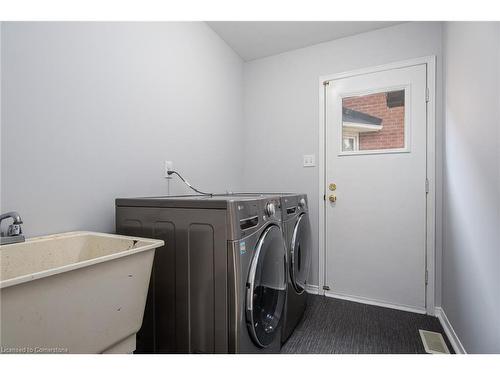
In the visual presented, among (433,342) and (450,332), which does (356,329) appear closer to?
(433,342)

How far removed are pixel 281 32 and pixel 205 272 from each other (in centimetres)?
213

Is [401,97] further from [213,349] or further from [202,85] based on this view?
[213,349]

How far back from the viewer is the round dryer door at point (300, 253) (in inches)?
66.6

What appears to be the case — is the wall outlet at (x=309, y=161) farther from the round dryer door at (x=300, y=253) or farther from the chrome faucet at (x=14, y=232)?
the chrome faucet at (x=14, y=232)

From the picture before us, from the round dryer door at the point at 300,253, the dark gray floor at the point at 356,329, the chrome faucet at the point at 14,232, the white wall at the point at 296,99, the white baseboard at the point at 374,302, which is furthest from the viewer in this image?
the white wall at the point at 296,99

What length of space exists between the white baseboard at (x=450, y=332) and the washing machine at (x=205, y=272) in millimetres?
1089

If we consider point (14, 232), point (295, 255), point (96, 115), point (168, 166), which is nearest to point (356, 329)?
point (295, 255)

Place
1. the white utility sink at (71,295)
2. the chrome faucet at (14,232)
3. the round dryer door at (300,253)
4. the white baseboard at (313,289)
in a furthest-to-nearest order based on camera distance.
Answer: the white baseboard at (313,289) → the round dryer door at (300,253) → the chrome faucet at (14,232) → the white utility sink at (71,295)

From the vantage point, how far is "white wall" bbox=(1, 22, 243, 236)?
1.05 meters

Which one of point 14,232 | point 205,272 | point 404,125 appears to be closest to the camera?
point 14,232

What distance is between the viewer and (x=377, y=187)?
2.19 meters

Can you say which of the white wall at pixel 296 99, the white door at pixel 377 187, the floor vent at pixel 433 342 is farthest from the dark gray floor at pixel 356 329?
the white wall at pixel 296 99

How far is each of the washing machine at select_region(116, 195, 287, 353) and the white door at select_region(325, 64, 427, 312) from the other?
3.97ft
